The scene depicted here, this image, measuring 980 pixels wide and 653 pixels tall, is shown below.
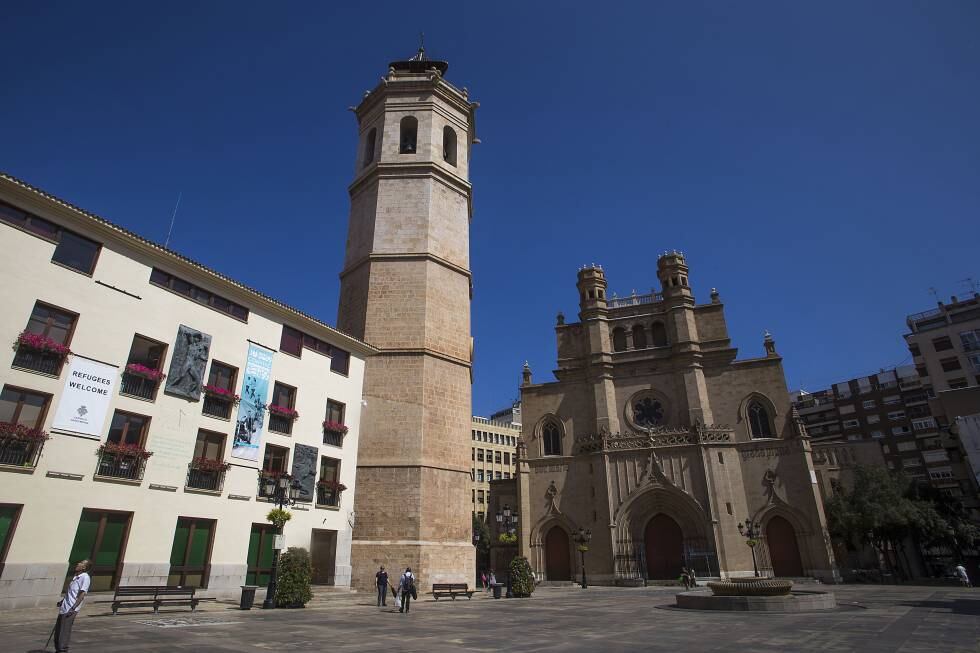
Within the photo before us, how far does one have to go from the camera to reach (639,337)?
40250 mm

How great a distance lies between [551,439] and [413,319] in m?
19.1

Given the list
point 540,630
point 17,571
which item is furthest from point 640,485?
point 17,571

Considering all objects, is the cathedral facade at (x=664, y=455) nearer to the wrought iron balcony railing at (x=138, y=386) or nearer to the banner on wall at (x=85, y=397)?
the wrought iron balcony railing at (x=138, y=386)

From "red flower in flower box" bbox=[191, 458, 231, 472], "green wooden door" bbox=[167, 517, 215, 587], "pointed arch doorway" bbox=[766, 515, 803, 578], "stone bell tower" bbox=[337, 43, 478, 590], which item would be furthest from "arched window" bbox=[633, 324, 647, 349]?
"green wooden door" bbox=[167, 517, 215, 587]

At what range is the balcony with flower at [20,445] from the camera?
1228 cm

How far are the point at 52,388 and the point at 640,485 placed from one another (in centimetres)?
3010

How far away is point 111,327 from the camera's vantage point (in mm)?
14992

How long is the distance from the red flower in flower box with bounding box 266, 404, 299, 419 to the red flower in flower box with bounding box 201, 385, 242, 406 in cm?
120

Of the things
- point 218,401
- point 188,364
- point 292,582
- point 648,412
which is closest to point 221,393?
point 218,401

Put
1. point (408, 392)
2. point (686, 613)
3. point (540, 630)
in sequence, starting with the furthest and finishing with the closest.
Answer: point (408, 392), point (686, 613), point (540, 630)

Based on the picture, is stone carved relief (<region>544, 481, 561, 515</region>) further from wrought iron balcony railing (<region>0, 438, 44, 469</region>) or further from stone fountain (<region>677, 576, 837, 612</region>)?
wrought iron balcony railing (<region>0, 438, 44, 469</region>)

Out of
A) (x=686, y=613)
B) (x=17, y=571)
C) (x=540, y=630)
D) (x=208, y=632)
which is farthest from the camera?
(x=686, y=613)

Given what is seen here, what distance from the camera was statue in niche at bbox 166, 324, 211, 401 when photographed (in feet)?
52.9

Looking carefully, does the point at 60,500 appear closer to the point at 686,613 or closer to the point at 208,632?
the point at 208,632
